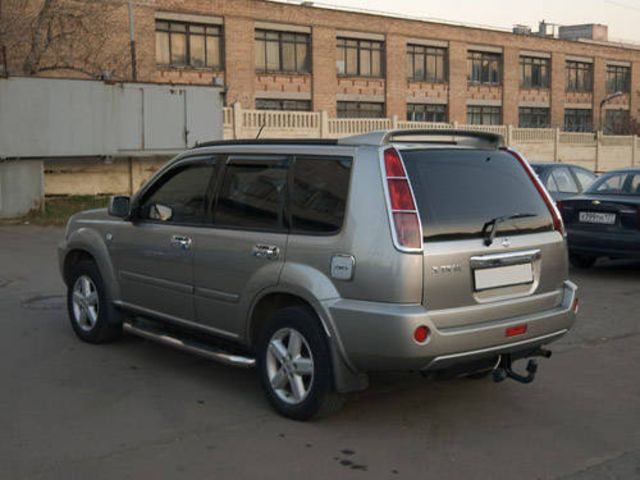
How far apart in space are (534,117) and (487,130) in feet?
108

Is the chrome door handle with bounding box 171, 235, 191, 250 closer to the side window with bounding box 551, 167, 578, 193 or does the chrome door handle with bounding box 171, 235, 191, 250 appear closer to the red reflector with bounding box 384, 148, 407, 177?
the red reflector with bounding box 384, 148, 407, 177

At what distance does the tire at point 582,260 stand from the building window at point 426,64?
37.7 meters

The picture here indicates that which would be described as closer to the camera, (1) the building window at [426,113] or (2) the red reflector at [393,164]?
(2) the red reflector at [393,164]

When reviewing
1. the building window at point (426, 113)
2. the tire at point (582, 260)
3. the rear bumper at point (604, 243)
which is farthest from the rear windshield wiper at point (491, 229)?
the building window at point (426, 113)

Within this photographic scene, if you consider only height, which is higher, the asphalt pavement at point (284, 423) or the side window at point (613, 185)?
the side window at point (613, 185)

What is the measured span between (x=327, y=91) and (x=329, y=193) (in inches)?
1572

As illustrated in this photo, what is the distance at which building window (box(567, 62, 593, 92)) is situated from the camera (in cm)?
6012

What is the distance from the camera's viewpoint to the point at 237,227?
18.5ft

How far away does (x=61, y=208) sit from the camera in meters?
19.7

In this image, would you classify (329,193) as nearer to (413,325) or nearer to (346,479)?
(413,325)

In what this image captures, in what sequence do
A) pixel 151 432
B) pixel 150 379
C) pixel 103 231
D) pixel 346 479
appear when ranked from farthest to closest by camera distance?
1. pixel 103 231
2. pixel 150 379
3. pixel 151 432
4. pixel 346 479

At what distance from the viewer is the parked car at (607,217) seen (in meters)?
10.9

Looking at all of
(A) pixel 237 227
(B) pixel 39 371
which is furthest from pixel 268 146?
(B) pixel 39 371

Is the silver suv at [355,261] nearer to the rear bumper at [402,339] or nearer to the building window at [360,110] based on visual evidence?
the rear bumper at [402,339]
